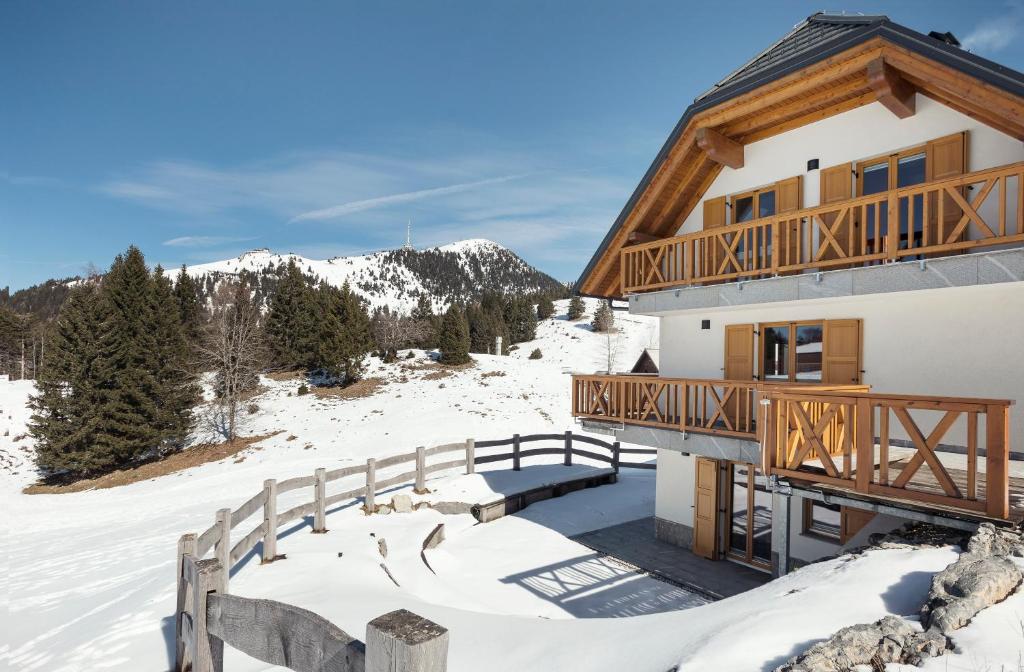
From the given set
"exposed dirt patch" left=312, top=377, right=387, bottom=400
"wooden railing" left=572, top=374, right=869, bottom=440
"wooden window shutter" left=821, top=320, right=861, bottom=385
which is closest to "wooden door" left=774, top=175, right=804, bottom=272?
"wooden window shutter" left=821, top=320, right=861, bottom=385

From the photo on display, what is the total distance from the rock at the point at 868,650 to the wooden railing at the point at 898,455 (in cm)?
291

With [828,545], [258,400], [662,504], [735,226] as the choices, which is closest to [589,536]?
[662,504]

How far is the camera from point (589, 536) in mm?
12672

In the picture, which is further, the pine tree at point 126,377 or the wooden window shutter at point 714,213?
the pine tree at point 126,377

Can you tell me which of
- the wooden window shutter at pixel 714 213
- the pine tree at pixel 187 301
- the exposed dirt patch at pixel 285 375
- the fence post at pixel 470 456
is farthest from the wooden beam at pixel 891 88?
the pine tree at pixel 187 301

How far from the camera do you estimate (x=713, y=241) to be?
11.2 m

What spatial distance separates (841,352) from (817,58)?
17.5 feet

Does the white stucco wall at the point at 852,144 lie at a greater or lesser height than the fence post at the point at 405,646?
greater

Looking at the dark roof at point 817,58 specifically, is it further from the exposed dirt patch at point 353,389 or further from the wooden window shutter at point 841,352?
the exposed dirt patch at point 353,389

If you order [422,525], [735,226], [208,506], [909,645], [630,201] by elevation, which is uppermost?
[630,201]

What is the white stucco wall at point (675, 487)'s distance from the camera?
12.3 metres

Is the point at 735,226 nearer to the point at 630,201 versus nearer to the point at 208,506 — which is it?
the point at 630,201

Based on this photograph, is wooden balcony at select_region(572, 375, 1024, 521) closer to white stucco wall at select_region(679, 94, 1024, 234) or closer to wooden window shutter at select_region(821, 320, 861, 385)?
wooden window shutter at select_region(821, 320, 861, 385)

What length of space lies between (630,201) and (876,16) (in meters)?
5.61
